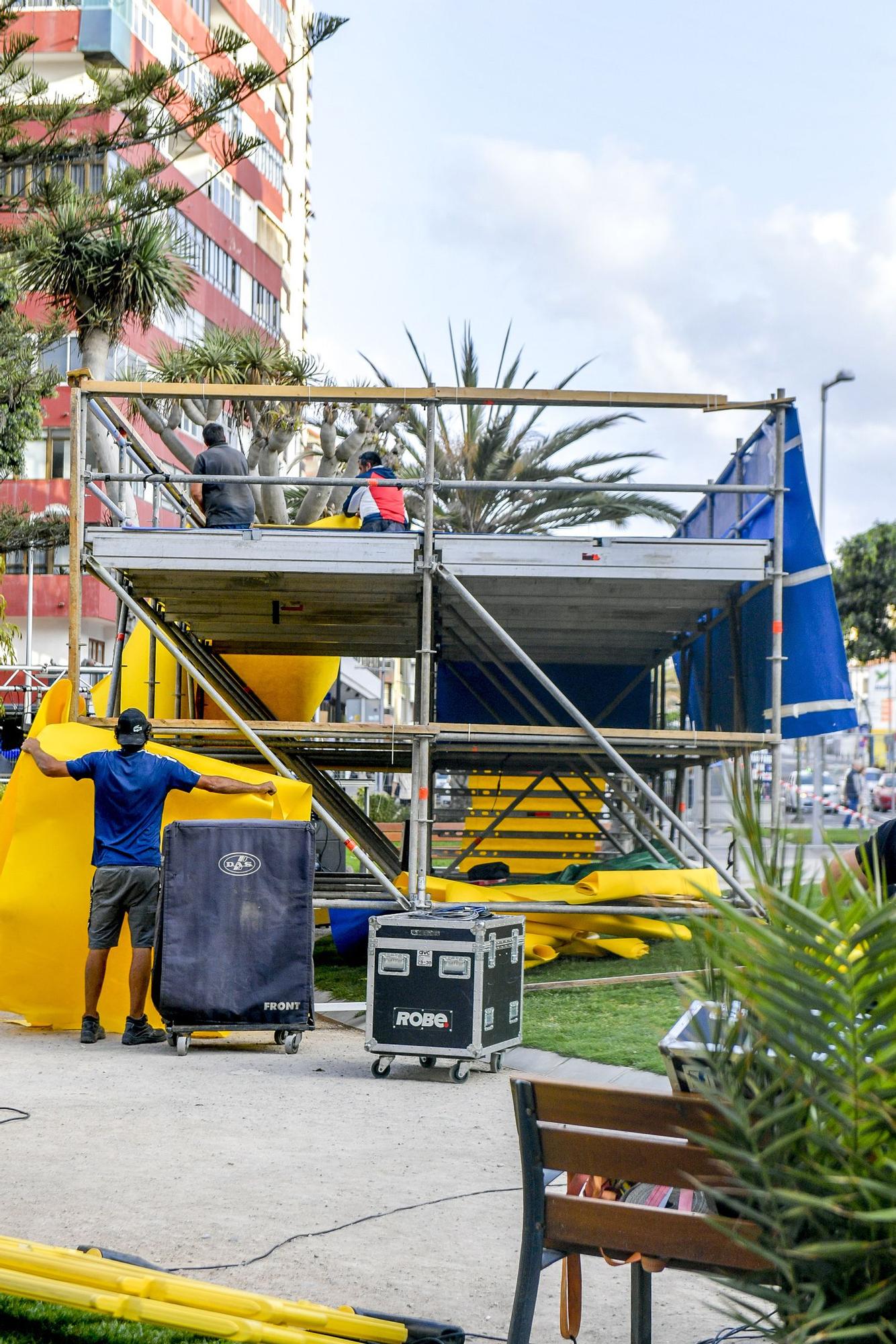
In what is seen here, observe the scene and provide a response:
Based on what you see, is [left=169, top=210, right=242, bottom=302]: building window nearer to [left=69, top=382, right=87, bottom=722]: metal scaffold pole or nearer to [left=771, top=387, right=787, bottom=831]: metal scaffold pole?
[left=69, top=382, right=87, bottom=722]: metal scaffold pole

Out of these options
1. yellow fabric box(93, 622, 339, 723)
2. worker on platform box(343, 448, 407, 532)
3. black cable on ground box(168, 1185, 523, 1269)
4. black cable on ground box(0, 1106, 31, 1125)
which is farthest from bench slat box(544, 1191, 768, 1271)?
yellow fabric box(93, 622, 339, 723)

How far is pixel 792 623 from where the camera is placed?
10781 mm

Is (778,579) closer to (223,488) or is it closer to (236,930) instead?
(223,488)

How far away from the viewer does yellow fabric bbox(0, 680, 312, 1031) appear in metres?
9.19

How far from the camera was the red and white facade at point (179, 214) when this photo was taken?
36.0 m

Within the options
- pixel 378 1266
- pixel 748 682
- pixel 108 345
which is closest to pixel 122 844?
pixel 378 1266

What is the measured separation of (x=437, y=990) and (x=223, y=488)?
201 inches

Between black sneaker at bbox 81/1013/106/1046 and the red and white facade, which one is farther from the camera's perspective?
the red and white facade

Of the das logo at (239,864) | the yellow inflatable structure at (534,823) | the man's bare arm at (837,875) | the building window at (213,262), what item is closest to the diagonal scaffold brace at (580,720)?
the das logo at (239,864)

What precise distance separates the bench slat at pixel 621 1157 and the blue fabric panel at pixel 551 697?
12778 millimetres

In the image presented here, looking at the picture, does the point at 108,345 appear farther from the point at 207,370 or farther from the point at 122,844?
the point at 122,844

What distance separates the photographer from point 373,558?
34.8 ft

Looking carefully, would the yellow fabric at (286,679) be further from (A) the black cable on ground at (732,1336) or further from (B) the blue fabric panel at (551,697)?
(A) the black cable on ground at (732,1336)

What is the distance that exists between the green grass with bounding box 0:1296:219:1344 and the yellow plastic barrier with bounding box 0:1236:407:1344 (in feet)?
1.13
